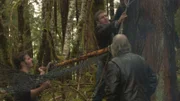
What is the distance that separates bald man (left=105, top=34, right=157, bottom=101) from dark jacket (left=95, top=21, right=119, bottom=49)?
0.92 metres

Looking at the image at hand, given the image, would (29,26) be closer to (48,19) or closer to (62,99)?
(48,19)

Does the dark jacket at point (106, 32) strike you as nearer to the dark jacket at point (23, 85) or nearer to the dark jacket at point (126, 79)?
the dark jacket at point (126, 79)

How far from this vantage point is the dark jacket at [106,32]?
4.91 meters

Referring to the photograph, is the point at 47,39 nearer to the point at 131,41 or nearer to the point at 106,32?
the point at 106,32

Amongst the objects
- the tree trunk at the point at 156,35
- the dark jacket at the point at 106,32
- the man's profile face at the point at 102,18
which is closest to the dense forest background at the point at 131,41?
the tree trunk at the point at 156,35

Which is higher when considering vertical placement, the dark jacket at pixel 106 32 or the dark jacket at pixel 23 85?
the dark jacket at pixel 106 32

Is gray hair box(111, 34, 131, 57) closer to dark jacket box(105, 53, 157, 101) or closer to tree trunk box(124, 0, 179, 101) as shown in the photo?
dark jacket box(105, 53, 157, 101)

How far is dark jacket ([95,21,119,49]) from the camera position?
4907 millimetres

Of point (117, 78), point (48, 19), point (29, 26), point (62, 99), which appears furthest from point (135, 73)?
point (29, 26)

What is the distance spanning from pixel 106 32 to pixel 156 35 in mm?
728

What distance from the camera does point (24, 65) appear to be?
14.6 feet

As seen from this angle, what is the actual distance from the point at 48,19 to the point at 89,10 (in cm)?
199

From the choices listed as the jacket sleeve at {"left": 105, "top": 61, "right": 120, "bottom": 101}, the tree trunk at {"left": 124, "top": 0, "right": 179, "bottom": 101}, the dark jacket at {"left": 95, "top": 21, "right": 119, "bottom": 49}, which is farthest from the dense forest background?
the jacket sleeve at {"left": 105, "top": 61, "right": 120, "bottom": 101}

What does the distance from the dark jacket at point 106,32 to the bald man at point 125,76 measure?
3.00ft
